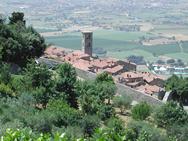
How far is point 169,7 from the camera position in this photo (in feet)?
495

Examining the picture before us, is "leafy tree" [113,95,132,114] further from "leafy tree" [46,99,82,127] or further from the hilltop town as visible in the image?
the hilltop town

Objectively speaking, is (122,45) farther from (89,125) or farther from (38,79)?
(89,125)

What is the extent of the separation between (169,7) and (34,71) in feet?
445

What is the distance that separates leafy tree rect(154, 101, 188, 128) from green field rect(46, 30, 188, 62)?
55.0m

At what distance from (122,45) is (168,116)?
69.5 metres

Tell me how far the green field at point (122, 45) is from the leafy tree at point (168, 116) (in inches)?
2166

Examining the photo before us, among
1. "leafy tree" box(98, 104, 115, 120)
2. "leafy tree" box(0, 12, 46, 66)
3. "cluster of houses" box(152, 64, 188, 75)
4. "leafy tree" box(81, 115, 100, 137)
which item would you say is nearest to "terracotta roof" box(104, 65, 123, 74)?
"leafy tree" box(0, 12, 46, 66)

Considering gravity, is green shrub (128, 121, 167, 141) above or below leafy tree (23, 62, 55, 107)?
below

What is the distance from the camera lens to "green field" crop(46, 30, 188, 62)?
7931 centimetres

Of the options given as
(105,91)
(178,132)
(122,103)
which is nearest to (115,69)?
(122,103)

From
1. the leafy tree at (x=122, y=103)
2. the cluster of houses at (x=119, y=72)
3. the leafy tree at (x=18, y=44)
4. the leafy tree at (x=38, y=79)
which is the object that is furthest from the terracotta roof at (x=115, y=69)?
the leafy tree at (x=38, y=79)

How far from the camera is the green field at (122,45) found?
260 feet

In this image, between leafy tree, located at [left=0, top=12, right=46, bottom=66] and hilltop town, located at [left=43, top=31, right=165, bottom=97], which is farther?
hilltop town, located at [left=43, top=31, right=165, bottom=97]

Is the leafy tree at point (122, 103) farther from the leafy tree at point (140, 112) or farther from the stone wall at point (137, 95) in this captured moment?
the stone wall at point (137, 95)
